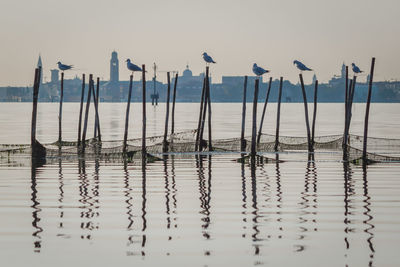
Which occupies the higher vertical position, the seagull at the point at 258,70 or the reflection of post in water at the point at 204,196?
the seagull at the point at 258,70

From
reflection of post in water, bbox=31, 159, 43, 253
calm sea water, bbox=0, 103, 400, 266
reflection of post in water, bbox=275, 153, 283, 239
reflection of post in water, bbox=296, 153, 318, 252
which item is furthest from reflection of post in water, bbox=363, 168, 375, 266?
reflection of post in water, bbox=31, 159, 43, 253

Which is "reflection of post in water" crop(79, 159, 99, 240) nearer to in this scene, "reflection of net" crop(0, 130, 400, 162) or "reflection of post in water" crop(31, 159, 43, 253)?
"reflection of post in water" crop(31, 159, 43, 253)

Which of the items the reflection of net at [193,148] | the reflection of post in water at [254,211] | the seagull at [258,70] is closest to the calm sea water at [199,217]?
the reflection of post in water at [254,211]

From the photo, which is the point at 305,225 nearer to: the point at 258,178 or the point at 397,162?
the point at 258,178

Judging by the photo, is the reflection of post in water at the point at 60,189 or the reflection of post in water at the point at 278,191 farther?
the reflection of post in water at the point at 60,189

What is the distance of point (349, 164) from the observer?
101 feet

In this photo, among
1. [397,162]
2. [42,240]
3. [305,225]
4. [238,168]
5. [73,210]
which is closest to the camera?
[42,240]

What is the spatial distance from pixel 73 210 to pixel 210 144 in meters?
19.2

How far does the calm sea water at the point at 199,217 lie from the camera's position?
1333 cm

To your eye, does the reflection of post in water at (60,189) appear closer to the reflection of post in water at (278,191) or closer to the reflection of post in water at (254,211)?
the reflection of post in water at (254,211)

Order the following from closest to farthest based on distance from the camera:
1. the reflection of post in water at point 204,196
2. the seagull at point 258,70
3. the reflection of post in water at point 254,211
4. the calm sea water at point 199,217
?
the calm sea water at point 199,217, the reflection of post in water at point 254,211, the reflection of post in water at point 204,196, the seagull at point 258,70

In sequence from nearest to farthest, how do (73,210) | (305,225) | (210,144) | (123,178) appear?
(305,225) → (73,210) → (123,178) → (210,144)

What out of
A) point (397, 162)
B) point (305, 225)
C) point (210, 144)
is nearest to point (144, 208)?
point (305, 225)

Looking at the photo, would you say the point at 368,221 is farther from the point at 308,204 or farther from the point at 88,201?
the point at 88,201
